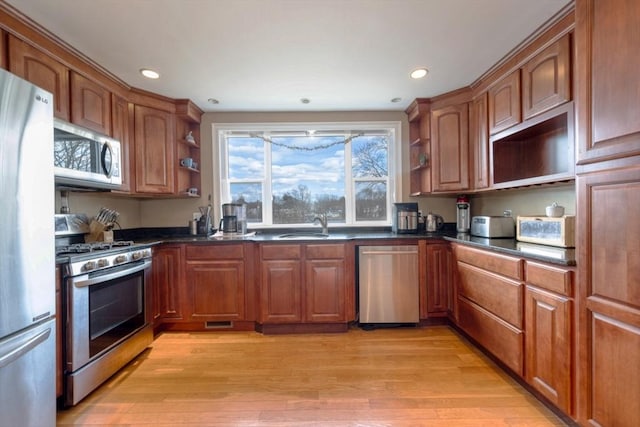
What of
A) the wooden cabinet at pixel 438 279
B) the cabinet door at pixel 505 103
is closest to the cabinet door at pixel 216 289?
the wooden cabinet at pixel 438 279

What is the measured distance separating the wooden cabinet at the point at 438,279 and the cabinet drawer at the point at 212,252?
1.83 meters

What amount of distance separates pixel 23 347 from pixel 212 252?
1.52 meters

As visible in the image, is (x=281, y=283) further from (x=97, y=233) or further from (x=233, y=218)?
(x=97, y=233)

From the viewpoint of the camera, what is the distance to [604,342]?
1.30 meters

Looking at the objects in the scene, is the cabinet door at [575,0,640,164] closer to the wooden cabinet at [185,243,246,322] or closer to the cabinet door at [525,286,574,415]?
the cabinet door at [525,286,574,415]

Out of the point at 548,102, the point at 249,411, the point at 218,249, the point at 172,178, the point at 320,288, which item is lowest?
the point at 249,411

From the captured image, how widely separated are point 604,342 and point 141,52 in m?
3.19

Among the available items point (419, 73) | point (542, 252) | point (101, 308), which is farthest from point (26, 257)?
point (419, 73)

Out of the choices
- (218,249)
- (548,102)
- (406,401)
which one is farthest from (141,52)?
(406,401)

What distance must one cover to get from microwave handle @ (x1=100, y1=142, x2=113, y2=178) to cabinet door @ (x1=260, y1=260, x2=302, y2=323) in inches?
56.7

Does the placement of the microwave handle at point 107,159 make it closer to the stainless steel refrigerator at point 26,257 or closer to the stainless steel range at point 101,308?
the stainless steel range at point 101,308

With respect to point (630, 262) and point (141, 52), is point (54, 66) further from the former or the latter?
point (630, 262)

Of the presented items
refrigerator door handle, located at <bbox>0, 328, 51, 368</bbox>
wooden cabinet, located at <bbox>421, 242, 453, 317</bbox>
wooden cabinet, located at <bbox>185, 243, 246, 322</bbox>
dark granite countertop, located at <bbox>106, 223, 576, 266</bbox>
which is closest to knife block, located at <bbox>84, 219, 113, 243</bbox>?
dark granite countertop, located at <bbox>106, 223, 576, 266</bbox>

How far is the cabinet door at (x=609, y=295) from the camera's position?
118cm
